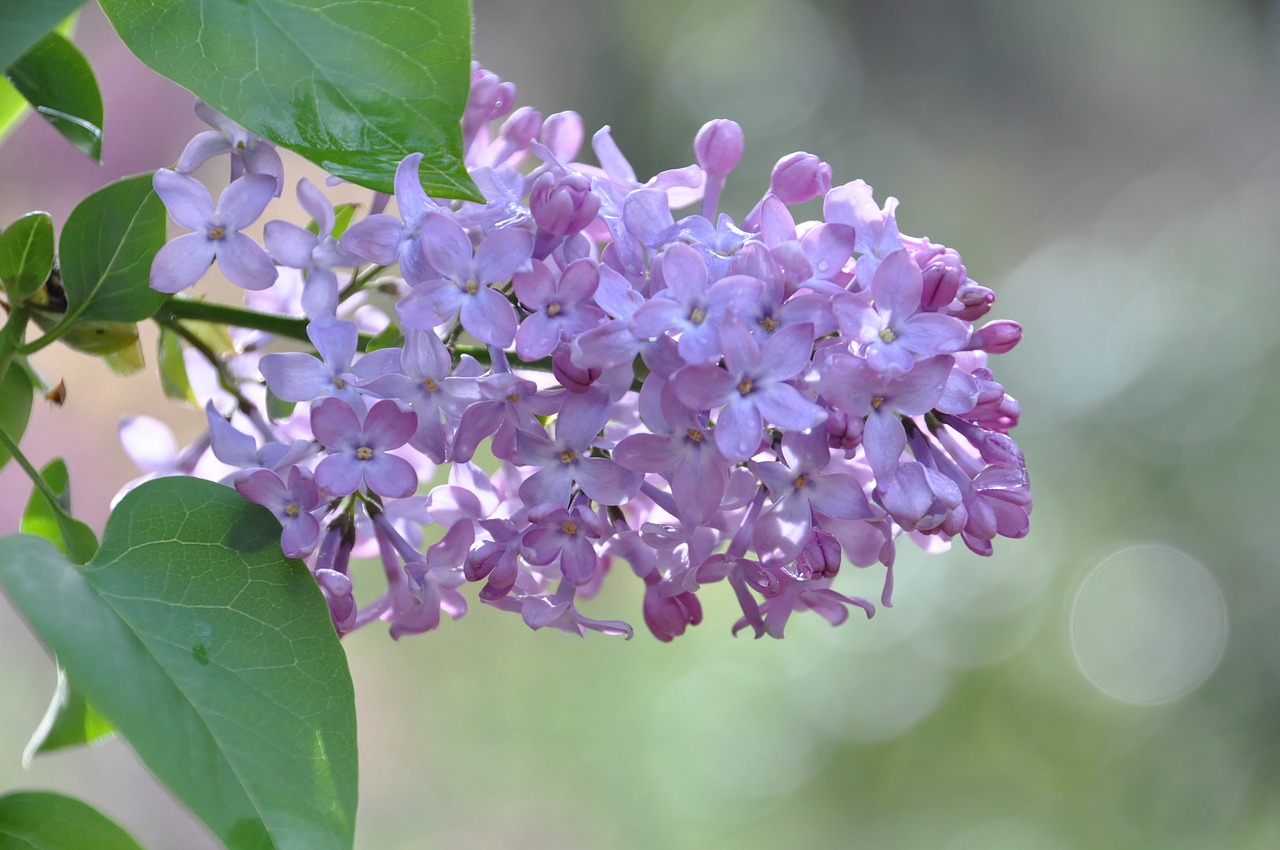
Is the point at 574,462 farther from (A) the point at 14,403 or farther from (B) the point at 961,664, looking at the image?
(B) the point at 961,664

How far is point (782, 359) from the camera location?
0.25 metres

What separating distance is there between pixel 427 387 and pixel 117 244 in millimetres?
96

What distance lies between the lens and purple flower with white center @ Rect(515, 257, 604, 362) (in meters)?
0.25

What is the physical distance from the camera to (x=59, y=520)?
286 millimetres

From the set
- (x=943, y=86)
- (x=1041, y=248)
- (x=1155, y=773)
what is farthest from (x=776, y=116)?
(x=1155, y=773)

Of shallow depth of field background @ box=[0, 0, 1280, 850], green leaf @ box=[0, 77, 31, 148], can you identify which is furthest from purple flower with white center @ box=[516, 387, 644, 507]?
shallow depth of field background @ box=[0, 0, 1280, 850]

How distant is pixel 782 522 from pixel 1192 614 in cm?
149

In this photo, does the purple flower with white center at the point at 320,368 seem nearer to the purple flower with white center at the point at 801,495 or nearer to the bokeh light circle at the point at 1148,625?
the purple flower with white center at the point at 801,495

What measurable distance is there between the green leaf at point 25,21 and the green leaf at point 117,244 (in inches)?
2.7

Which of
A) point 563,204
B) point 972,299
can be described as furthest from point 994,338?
point 563,204

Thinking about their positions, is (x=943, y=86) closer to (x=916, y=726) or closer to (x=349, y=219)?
(x=916, y=726)

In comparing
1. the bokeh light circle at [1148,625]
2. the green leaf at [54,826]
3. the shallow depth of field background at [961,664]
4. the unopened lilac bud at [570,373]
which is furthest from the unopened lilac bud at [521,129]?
the bokeh light circle at [1148,625]

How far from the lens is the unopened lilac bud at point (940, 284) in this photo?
266 mm

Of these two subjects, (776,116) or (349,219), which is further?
(776,116)
